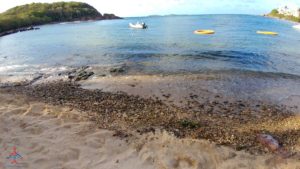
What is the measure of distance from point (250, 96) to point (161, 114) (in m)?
7.87

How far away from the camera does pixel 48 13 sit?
145375 millimetres

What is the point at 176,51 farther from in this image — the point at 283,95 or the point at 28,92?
the point at 28,92

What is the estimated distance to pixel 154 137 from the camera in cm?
1155

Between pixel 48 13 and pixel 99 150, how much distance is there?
152 metres

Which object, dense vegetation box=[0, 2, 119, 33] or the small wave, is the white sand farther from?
dense vegetation box=[0, 2, 119, 33]

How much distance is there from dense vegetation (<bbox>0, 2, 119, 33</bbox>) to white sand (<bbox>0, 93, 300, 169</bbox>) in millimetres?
92167

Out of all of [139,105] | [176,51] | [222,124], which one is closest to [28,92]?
[139,105]

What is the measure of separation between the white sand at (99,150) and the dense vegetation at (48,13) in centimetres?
9217

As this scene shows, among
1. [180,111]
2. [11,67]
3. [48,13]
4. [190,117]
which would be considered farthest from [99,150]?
[48,13]

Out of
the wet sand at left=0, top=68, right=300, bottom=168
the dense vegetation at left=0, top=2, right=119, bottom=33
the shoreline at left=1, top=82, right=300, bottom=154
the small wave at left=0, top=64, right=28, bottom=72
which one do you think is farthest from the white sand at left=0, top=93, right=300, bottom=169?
the dense vegetation at left=0, top=2, right=119, bottom=33

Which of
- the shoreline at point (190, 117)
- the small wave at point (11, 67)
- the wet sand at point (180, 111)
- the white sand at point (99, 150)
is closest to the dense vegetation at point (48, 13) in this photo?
the small wave at point (11, 67)

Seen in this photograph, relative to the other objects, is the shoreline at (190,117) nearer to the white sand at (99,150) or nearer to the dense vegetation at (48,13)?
the white sand at (99,150)

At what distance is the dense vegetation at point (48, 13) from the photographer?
114m

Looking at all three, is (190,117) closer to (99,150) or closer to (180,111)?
(180,111)
